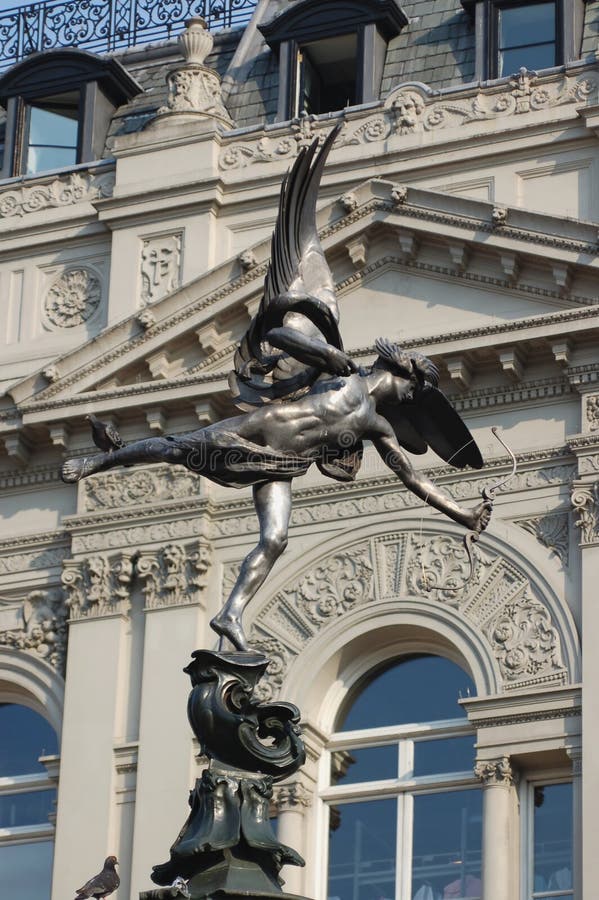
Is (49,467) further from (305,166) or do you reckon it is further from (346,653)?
(305,166)

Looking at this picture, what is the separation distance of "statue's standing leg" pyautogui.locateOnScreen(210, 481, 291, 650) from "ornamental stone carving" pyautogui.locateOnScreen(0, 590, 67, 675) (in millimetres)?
16816

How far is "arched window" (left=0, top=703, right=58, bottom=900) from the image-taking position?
27.8m

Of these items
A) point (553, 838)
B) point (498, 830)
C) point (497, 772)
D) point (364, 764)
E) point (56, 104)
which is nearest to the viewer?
point (498, 830)

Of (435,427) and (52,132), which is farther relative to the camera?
(52,132)

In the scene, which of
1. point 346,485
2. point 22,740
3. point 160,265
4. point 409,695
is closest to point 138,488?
point 346,485

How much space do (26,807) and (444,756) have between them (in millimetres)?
5075

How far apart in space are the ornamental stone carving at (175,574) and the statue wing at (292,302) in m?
15.2

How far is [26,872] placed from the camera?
27859 mm

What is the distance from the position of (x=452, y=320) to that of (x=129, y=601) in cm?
474

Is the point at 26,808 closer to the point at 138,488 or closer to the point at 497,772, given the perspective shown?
the point at 138,488

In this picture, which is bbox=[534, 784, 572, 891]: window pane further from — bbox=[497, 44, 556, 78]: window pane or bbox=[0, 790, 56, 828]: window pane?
bbox=[497, 44, 556, 78]: window pane

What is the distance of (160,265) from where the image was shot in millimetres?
29594

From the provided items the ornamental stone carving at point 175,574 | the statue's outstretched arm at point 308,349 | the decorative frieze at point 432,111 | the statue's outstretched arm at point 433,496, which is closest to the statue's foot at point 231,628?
the statue's outstretched arm at point 433,496

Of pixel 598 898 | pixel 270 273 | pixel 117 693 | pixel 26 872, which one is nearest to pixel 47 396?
pixel 117 693
